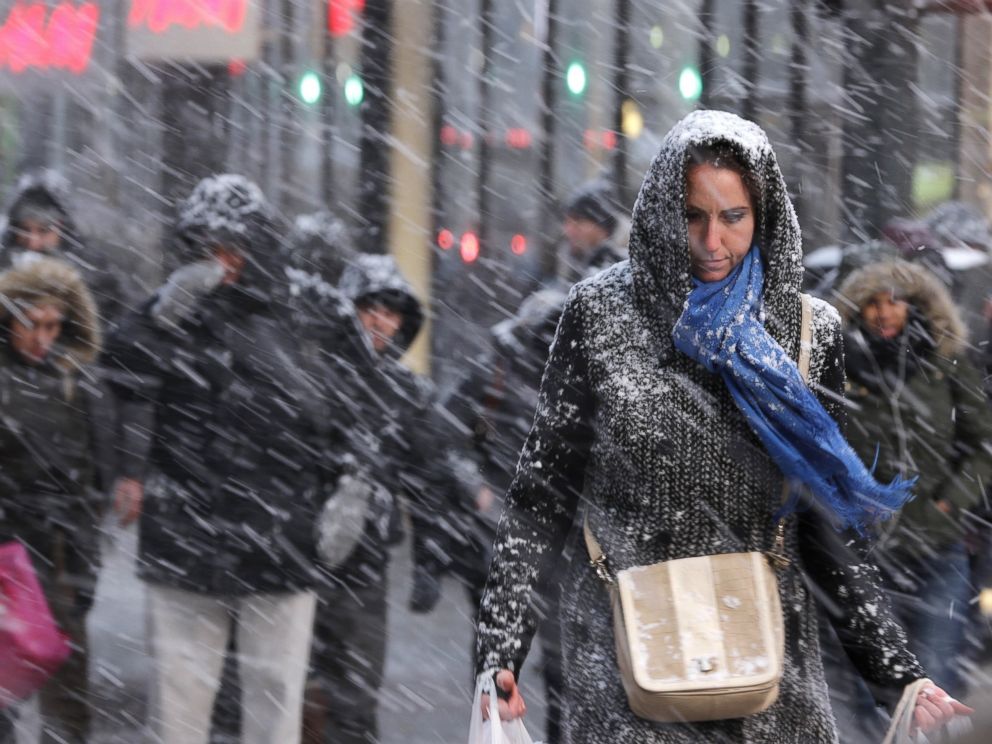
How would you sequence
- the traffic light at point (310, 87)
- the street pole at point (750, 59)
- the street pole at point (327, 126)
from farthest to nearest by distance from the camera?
the traffic light at point (310, 87) < the street pole at point (327, 126) < the street pole at point (750, 59)

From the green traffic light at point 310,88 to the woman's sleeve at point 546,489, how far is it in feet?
42.0

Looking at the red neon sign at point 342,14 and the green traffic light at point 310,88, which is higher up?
the red neon sign at point 342,14

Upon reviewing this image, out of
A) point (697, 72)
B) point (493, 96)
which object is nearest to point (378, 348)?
point (697, 72)

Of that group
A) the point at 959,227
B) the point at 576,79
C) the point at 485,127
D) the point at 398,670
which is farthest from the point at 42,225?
the point at 485,127

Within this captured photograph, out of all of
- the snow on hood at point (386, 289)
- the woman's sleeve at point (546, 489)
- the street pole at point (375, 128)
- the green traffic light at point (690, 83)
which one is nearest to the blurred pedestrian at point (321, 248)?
the snow on hood at point (386, 289)

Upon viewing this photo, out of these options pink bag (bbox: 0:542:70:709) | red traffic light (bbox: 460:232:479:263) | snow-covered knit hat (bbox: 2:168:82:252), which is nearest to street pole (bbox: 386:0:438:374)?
red traffic light (bbox: 460:232:479:263)

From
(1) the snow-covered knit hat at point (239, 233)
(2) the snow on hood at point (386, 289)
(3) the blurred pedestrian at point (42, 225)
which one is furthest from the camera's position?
(3) the blurred pedestrian at point (42, 225)

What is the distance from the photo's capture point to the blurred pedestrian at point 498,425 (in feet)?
20.1

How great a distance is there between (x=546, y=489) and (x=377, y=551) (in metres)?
2.52

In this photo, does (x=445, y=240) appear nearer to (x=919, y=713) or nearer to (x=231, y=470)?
(x=231, y=470)

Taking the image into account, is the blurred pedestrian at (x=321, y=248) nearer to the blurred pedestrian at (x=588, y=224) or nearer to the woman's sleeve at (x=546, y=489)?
the blurred pedestrian at (x=588, y=224)

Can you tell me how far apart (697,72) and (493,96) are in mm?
3237

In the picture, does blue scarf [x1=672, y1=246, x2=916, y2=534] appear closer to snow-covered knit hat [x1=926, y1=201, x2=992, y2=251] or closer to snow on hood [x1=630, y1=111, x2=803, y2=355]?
snow on hood [x1=630, y1=111, x2=803, y2=355]

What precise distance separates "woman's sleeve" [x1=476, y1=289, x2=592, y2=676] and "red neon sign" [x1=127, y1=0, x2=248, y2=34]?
6617mm
